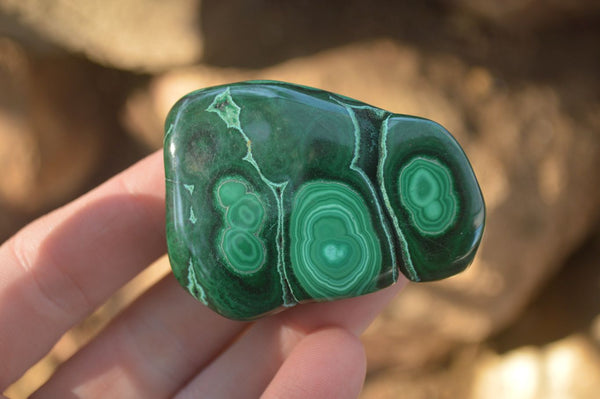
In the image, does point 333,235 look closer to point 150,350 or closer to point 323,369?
point 323,369

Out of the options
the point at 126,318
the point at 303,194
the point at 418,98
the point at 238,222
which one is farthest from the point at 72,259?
the point at 418,98

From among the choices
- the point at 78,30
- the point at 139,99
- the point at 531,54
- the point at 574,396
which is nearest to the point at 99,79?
the point at 139,99

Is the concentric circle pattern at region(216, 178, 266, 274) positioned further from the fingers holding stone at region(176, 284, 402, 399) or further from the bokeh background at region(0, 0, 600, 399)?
the bokeh background at region(0, 0, 600, 399)

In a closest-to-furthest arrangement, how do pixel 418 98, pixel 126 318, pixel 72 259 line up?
pixel 72 259 < pixel 126 318 < pixel 418 98

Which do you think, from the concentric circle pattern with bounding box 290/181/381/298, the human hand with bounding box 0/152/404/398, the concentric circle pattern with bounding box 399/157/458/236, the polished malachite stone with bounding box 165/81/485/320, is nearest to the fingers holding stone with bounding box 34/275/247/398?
the human hand with bounding box 0/152/404/398

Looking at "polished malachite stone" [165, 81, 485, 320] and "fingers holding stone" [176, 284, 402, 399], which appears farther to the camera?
"fingers holding stone" [176, 284, 402, 399]

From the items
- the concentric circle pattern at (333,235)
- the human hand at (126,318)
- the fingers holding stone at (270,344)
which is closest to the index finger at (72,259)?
the human hand at (126,318)

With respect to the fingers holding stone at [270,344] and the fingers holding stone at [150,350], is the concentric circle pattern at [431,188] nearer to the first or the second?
the fingers holding stone at [270,344]
